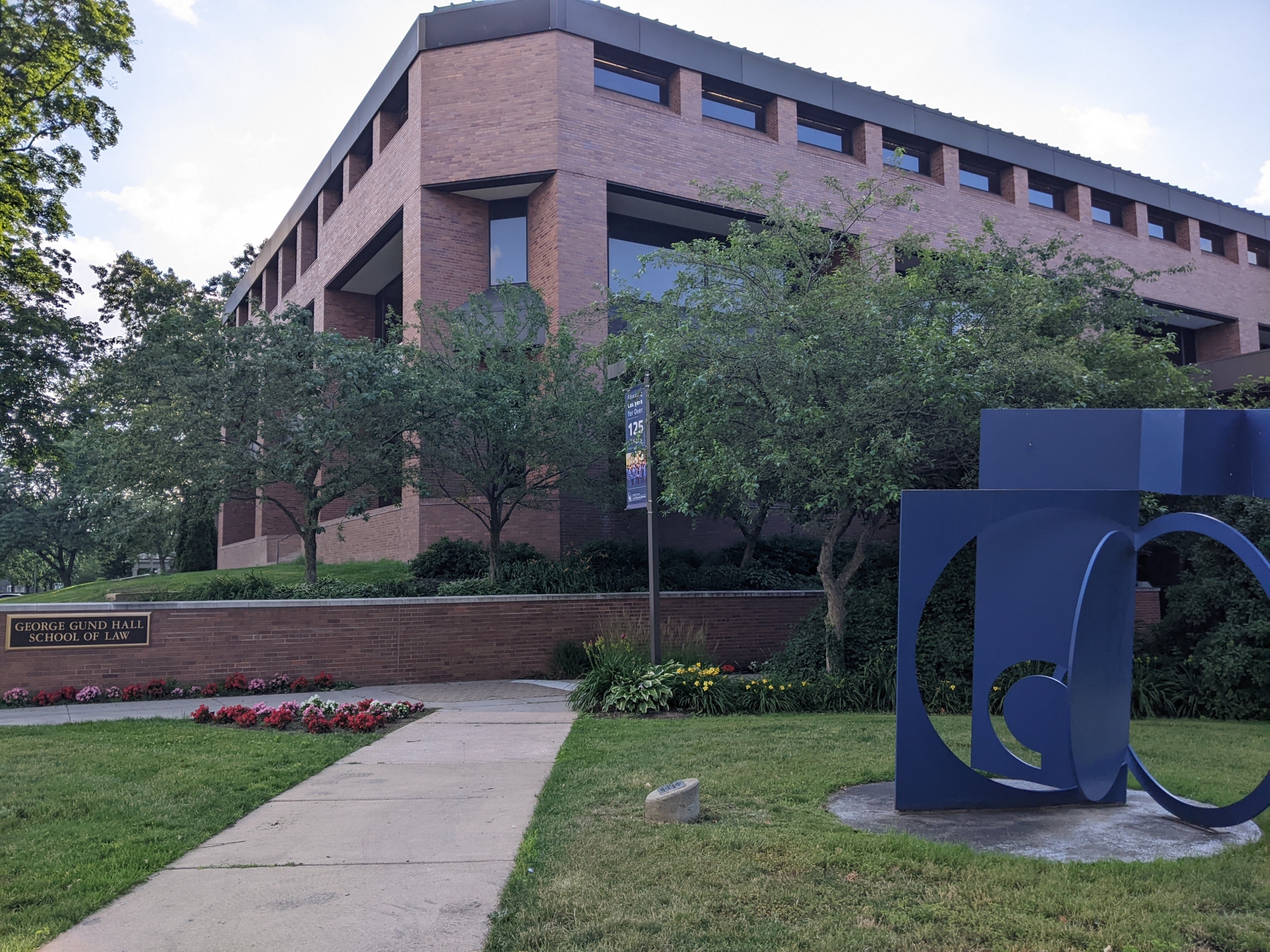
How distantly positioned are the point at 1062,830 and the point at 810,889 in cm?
232

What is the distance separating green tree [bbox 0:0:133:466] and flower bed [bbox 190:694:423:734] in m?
7.22

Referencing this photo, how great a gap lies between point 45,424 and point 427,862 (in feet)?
70.7

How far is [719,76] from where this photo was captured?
2441cm

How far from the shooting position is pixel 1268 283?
36.2 meters

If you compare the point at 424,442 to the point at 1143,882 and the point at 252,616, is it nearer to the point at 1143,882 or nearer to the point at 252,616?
the point at 252,616

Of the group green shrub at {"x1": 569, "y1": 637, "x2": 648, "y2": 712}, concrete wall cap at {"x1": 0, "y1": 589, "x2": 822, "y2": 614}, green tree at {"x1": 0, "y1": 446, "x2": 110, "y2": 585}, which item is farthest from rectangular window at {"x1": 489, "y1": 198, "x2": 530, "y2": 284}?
green tree at {"x1": 0, "y1": 446, "x2": 110, "y2": 585}

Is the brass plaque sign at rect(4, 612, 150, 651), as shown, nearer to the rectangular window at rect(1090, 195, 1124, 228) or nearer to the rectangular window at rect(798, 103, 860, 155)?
the rectangular window at rect(798, 103, 860, 155)

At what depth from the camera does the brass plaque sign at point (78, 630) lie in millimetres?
13664

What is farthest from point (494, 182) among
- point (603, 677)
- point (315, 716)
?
point (315, 716)

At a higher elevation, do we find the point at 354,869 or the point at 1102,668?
the point at 1102,668

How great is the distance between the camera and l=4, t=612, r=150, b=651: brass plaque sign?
13664 mm

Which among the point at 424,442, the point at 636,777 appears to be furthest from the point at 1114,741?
the point at 424,442

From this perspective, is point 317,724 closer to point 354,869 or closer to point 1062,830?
point 354,869

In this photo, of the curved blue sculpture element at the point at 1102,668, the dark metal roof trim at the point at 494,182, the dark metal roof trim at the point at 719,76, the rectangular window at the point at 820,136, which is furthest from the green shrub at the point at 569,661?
the rectangular window at the point at 820,136
